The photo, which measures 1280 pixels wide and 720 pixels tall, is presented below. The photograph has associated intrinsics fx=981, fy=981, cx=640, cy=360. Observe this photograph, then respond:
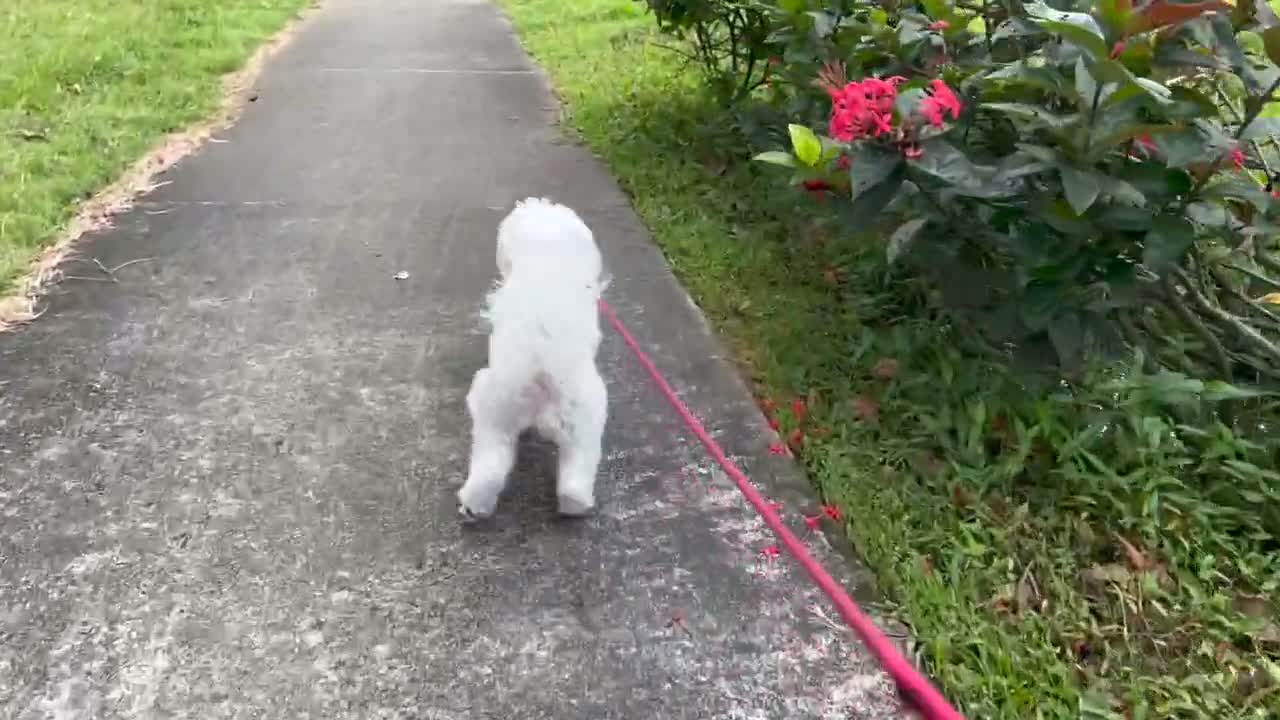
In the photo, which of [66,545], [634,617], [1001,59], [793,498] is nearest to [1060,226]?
[1001,59]

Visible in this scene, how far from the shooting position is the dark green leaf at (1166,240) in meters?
2.42

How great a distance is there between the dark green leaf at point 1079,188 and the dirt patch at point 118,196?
3649 millimetres

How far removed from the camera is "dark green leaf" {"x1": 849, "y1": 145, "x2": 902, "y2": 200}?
8.11 feet

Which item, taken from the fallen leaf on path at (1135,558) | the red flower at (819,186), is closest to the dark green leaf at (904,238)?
the red flower at (819,186)

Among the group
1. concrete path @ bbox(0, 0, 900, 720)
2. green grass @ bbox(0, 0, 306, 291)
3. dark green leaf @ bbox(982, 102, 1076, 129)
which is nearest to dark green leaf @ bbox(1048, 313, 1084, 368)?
dark green leaf @ bbox(982, 102, 1076, 129)

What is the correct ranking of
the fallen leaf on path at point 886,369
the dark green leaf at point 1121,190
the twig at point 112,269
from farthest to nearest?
the twig at point 112,269 → the fallen leaf on path at point 886,369 → the dark green leaf at point 1121,190

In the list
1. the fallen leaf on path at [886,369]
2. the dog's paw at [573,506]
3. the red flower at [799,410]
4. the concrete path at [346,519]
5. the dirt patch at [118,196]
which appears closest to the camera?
the concrete path at [346,519]

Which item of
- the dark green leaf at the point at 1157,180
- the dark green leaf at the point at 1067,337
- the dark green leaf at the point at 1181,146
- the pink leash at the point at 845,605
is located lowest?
the pink leash at the point at 845,605

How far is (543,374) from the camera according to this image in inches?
100

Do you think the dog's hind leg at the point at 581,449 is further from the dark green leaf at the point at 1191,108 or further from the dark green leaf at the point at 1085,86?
the dark green leaf at the point at 1191,108

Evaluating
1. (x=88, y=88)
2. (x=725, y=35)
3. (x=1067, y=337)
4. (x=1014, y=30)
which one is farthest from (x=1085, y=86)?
(x=88, y=88)

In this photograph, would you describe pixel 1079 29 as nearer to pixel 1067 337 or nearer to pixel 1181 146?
pixel 1181 146

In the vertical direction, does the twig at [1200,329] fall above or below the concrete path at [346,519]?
above

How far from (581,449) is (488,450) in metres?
0.25
